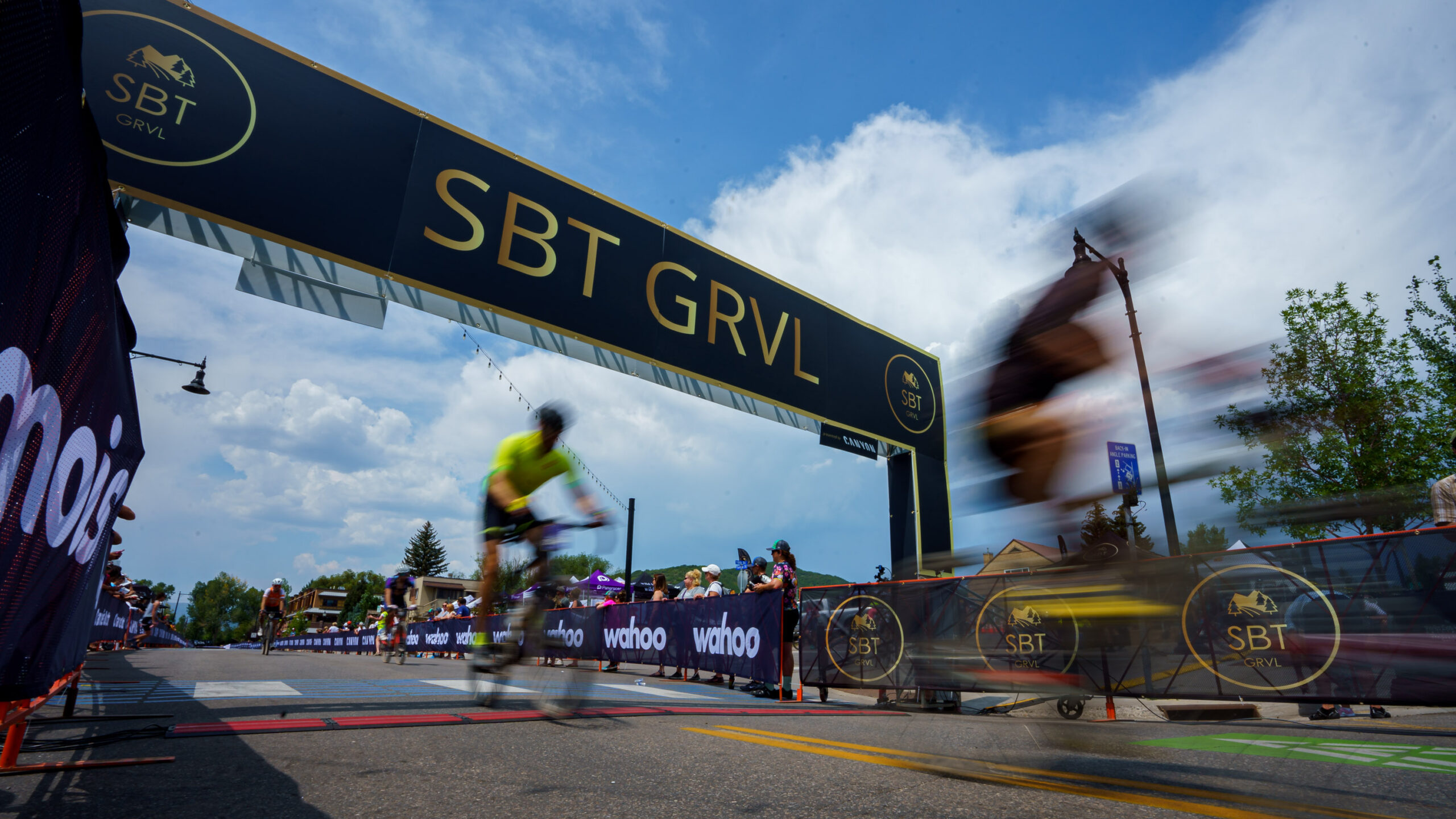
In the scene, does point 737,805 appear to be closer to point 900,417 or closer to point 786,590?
point 786,590

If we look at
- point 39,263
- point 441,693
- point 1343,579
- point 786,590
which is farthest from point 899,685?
point 39,263

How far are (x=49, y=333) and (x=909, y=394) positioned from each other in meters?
13.2

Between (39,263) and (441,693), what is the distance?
505 cm

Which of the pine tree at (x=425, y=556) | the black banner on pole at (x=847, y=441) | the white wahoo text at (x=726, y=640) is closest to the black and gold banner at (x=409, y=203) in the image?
the black banner on pole at (x=847, y=441)

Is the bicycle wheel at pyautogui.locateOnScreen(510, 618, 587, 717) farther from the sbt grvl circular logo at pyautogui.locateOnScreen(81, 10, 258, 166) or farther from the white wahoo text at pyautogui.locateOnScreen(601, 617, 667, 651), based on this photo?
the sbt grvl circular logo at pyautogui.locateOnScreen(81, 10, 258, 166)

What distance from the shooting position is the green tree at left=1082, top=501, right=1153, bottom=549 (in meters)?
2.35

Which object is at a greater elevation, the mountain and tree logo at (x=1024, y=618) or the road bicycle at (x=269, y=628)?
the mountain and tree logo at (x=1024, y=618)

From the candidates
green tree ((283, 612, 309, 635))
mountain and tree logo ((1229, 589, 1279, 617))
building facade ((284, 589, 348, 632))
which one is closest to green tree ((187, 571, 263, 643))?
building facade ((284, 589, 348, 632))

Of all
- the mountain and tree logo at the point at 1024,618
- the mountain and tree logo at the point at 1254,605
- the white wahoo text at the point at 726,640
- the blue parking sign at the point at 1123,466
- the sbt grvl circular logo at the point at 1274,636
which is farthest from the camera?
the white wahoo text at the point at 726,640

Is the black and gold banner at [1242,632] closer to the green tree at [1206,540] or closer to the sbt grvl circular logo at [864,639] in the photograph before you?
the green tree at [1206,540]

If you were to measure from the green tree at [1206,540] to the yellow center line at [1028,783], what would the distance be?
0.82 m

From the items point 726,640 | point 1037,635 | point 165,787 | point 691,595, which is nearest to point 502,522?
point 165,787

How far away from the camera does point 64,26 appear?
1.56m

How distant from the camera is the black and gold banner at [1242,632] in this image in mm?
2711
